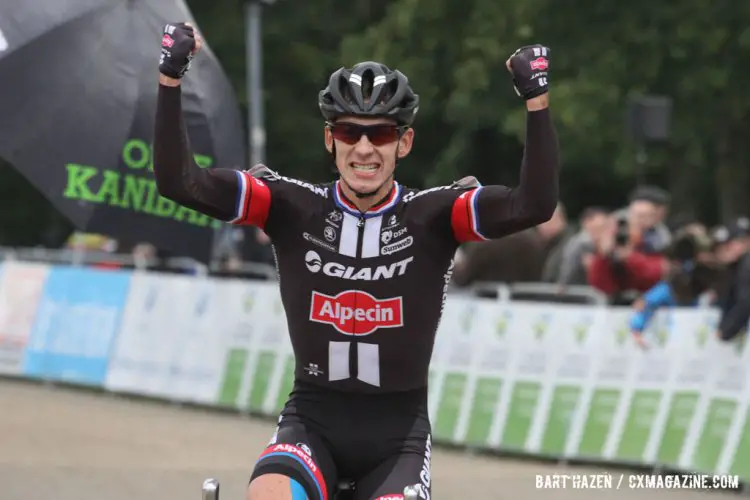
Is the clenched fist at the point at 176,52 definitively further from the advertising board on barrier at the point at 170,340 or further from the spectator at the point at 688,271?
the advertising board on barrier at the point at 170,340

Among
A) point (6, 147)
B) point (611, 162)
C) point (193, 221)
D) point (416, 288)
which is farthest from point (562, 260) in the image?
point (611, 162)

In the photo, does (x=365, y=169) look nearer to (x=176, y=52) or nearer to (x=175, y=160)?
(x=175, y=160)

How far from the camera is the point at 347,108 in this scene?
5.70m

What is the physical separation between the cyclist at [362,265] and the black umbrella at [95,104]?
215 centimetres

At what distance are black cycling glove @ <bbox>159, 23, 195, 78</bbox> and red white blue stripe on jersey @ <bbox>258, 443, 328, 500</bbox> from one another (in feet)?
4.09

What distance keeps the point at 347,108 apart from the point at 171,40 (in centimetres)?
62

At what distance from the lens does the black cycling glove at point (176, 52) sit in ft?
18.0

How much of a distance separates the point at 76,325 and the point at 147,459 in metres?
5.66

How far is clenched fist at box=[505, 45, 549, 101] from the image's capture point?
548 cm

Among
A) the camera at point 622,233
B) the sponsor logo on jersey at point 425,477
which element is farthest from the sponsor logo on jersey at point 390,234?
the camera at point 622,233

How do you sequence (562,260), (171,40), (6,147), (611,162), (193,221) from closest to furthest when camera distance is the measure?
(171,40), (6,147), (193,221), (562,260), (611,162)

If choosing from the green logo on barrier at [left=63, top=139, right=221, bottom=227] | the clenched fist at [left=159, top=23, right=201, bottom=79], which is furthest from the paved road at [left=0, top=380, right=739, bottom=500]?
the clenched fist at [left=159, top=23, right=201, bottom=79]

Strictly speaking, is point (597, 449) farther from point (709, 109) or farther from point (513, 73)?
point (709, 109)

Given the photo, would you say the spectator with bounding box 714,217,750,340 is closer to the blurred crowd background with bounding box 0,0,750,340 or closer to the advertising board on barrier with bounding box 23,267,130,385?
the blurred crowd background with bounding box 0,0,750,340
